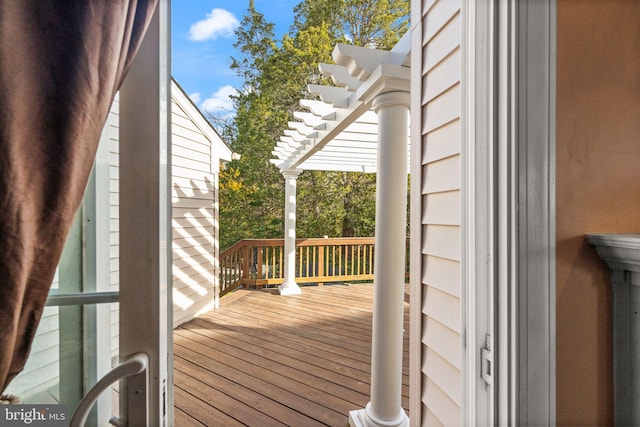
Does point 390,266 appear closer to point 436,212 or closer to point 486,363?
point 436,212

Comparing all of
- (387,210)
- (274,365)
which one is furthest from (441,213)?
(274,365)

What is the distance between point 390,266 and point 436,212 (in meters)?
0.71

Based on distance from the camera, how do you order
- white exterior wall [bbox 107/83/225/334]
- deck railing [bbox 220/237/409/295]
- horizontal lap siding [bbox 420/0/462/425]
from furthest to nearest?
1. deck railing [bbox 220/237/409/295]
2. white exterior wall [bbox 107/83/225/334]
3. horizontal lap siding [bbox 420/0/462/425]

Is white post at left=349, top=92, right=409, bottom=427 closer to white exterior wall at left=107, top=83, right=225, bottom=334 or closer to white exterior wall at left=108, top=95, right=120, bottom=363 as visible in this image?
white exterior wall at left=108, top=95, right=120, bottom=363

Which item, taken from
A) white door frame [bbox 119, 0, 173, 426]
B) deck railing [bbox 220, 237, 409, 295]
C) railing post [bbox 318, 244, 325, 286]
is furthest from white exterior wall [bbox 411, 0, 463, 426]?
railing post [bbox 318, 244, 325, 286]

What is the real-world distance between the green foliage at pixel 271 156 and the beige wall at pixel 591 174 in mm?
7989

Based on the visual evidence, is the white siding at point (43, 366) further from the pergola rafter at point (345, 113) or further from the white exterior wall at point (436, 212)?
the pergola rafter at point (345, 113)

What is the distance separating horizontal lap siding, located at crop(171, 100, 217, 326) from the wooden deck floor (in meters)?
0.32

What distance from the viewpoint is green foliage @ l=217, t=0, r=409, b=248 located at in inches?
334

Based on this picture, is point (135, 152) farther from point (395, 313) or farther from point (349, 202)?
point (349, 202)

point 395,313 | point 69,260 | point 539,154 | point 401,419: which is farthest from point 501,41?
point 401,419

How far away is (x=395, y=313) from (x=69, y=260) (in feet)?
5.34

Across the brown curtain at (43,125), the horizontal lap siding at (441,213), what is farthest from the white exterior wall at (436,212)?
the brown curtain at (43,125)

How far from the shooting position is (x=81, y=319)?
0.71m
